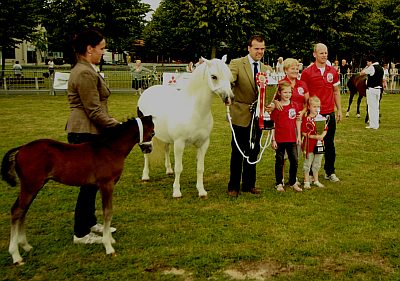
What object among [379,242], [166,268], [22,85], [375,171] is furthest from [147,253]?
[22,85]

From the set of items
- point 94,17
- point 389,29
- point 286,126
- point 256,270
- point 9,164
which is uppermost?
point 389,29

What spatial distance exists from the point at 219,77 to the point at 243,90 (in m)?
0.71

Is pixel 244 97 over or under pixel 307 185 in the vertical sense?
over

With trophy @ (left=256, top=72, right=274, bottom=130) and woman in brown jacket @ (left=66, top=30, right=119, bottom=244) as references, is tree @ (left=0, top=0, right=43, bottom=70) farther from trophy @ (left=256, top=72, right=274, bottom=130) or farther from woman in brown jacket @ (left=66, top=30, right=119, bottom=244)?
woman in brown jacket @ (left=66, top=30, right=119, bottom=244)

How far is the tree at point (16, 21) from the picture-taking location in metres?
28.5

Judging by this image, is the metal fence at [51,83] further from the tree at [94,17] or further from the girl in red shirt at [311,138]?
the girl in red shirt at [311,138]

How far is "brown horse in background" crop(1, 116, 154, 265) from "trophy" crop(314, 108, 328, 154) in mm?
3497

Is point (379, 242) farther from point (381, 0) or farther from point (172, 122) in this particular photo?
point (381, 0)

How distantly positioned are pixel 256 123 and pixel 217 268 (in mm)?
2981

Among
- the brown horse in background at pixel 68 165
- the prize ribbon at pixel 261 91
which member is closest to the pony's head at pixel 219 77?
the prize ribbon at pixel 261 91

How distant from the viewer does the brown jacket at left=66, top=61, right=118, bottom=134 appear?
4.64 meters

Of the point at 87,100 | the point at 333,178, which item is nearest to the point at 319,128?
the point at 333,178

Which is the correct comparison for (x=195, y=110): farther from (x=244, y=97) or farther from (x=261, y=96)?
(x=261, y=96)

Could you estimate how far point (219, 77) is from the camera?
628 cm
